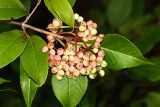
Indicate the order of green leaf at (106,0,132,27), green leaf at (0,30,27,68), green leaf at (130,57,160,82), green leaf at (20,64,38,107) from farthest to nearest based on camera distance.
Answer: green leaf at (106,0,132,27)
green leaf at (130,57,160,82)
green leaf at (20,64,38,107)
green leaf at (0,30,27,68)

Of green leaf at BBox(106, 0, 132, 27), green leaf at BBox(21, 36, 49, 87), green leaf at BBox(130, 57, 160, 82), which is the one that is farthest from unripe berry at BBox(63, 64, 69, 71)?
green leaf at BBox(106, 0, 132, 27)

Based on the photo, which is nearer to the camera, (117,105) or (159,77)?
(159,77)

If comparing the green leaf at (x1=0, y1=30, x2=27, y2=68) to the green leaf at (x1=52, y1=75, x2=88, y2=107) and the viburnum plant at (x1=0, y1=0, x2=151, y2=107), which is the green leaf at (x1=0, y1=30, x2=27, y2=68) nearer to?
the viburnum plant at (x1=0, y1=0, x2=151, y2=107)

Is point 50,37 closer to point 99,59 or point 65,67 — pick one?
point 65,67

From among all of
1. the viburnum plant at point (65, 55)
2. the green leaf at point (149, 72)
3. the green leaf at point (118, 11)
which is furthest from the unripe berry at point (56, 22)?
the green leaf at point (118, 11)

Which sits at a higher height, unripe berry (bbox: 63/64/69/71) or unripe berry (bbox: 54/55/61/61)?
unripe berry (bbox: 54/55/61/61)

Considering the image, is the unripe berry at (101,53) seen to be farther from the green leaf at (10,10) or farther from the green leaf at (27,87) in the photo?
the green leaf at (10,10)

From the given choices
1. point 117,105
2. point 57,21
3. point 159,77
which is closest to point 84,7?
point 117,105

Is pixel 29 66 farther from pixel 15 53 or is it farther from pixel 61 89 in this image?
pixel 61 89
